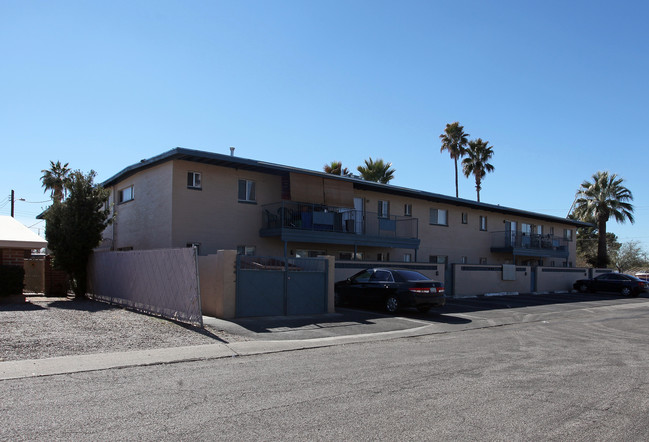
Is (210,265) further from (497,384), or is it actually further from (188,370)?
(497,384)

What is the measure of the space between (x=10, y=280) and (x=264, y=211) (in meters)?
9.86

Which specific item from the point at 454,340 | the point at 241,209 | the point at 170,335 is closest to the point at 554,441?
the point at 454,340

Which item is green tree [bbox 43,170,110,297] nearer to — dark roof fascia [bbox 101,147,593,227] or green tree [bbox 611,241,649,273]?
dark roof fascia [bbox 101,147,593,227]

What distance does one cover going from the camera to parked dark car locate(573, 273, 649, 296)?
31.8m

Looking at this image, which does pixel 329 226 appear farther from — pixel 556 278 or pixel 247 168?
pixel 556 278

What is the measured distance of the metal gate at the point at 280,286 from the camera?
14500 millimetres

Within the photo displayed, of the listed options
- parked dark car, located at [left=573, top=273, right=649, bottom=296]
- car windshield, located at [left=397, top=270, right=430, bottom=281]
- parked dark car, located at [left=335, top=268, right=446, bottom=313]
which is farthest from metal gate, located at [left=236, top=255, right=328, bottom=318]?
parked dark car, located at [left=573, top=273, right=649, bottom=296]

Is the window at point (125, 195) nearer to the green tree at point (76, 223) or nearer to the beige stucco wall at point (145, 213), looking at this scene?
the beige stucco wall at point (145, 213)

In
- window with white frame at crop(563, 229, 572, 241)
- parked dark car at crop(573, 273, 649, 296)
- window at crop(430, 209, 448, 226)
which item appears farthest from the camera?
window with white frame at crop(563, 229, 572, 241)

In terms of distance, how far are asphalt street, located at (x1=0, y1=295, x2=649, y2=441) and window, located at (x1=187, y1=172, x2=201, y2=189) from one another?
1155 cm

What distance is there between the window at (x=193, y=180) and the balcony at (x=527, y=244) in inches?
831

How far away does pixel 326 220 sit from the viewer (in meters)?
23.5

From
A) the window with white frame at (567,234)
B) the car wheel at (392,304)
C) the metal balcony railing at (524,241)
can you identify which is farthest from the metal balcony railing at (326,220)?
the window with white frame at (567,234)

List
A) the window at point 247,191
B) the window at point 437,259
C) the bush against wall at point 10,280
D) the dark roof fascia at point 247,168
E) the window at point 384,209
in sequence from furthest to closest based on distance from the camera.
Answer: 1. the window at point 437,259
2. the window at point 384,209
3. the window at point 247,191
4. the dark roof fascia at point 247,168
5. the bush against wall at point 10,280
